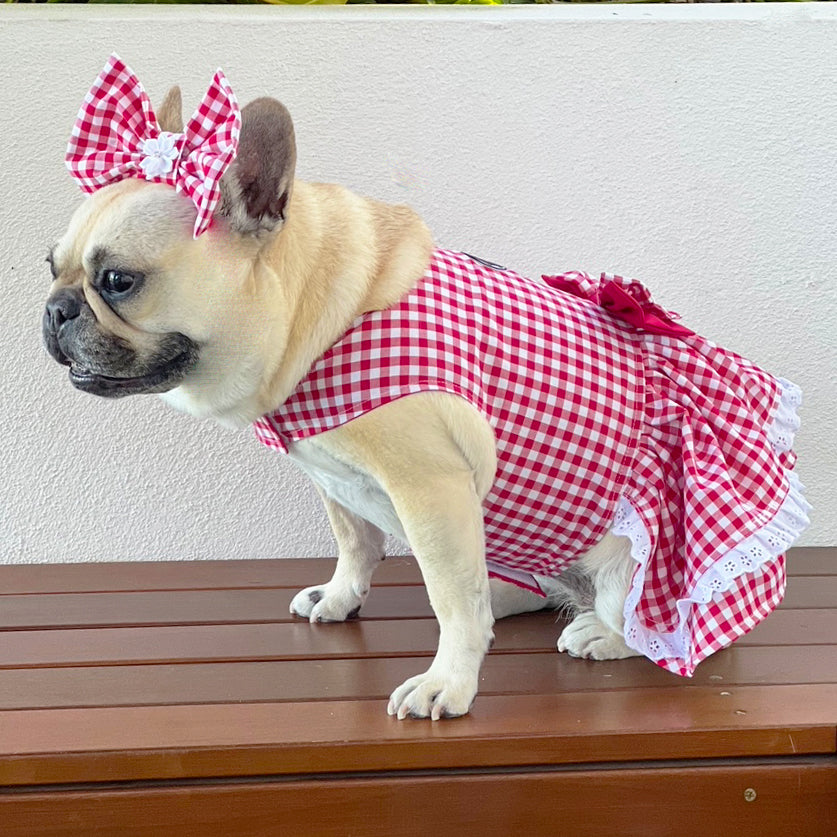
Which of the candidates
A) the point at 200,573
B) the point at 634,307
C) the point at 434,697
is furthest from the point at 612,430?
the point at 200,573

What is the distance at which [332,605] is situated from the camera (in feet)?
4.58

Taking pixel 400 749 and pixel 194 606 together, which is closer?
pixel 400 749

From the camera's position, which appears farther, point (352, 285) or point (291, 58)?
point (291, 58)

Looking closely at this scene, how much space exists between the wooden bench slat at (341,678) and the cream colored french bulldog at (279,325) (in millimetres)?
92

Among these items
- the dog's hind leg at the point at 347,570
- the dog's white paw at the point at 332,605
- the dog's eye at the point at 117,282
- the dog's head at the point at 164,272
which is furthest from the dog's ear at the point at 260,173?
the dog's white paw at the point at 332,605

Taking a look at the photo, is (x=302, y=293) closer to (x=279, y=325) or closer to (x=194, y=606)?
(x=279, y=325)

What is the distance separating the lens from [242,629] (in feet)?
4.50

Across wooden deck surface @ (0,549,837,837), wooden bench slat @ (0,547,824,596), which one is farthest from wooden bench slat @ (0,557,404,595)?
wooden deck surface @ (0,549,837,837)

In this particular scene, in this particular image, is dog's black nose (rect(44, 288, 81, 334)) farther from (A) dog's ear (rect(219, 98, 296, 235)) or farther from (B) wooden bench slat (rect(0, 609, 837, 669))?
(B) wooden bench slat (rect(0, 609, 837, 669))

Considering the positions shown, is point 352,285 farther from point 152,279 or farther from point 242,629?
point 242,629

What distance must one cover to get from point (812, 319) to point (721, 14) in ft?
1.67

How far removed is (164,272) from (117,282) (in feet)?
0.16

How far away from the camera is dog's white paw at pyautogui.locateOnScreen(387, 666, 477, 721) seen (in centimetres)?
108

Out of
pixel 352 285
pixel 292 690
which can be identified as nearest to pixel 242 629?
pixel 292 690
